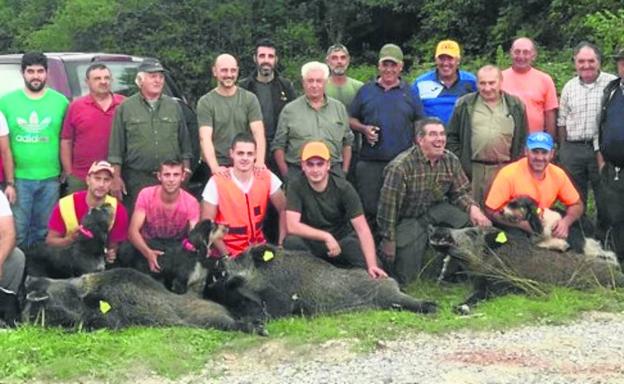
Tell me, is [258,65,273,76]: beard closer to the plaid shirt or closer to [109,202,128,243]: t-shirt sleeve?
the plaid shirt

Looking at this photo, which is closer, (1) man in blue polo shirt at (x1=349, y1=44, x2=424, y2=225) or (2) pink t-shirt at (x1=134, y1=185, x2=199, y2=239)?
(2) pink t-shirt at (x1=134, y1=185, x2=199, y2=239)

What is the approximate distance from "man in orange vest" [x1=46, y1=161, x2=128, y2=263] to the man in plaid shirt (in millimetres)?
2433

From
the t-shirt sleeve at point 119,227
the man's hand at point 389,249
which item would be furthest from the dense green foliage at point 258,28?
the t-shirt sleeve at point 119,227

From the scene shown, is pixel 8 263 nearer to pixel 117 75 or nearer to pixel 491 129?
pixel 117 75

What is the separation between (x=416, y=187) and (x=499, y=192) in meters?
0.77

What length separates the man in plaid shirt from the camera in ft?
31.5

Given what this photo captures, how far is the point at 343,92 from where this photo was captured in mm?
10961

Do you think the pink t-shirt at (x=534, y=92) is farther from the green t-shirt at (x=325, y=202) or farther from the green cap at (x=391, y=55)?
the green t-shirt at (x=325, y=202)

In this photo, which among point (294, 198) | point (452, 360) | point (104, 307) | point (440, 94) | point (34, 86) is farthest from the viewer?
point (440, 94)

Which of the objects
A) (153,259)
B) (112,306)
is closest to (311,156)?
(153,259)

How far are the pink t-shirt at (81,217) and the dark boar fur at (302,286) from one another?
107cm

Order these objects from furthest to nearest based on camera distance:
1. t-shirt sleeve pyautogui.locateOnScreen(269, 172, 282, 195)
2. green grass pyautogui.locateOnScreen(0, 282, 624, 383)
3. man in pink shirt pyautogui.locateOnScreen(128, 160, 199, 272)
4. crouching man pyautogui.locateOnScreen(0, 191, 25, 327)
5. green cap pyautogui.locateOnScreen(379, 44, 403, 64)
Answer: green cap pyautogui.locateOnScreen(379, 44, 403, 64), t-shirt sleeve pyautogui.locateOnScreen(269, 172, 282, 195), man in pink shirt pyautogui.locateOnScreen(128, 160, 199, 272), crouching man pyautogui.locateOnScreen(0, 191, 25, 327), green grass pyautogui.locateOnScreen(0, 282, 624, 383)

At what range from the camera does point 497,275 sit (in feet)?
29.0

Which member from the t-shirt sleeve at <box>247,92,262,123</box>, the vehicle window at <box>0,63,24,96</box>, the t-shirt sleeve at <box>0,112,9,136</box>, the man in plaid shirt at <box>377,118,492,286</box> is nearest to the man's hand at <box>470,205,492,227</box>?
the man in plaid shirt at <box>377,118,492,286</box>
